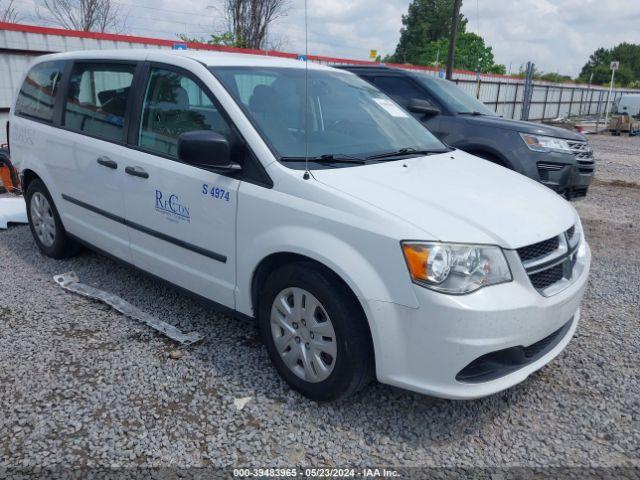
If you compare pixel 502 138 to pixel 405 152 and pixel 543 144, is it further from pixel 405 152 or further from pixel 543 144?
pixel 405 152

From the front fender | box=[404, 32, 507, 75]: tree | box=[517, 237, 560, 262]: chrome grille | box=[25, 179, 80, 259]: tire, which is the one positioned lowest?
box=[25, 179, 80, 259]: tire

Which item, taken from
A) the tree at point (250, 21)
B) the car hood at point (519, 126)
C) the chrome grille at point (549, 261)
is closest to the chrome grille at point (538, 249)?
the chrome grille at point (549, 261)

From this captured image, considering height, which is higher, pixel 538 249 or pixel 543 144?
pixel 543 144

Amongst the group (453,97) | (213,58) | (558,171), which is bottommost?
(558,171)

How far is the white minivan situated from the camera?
243 centimetres

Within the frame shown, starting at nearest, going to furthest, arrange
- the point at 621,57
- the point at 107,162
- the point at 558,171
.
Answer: the point at 107,162 < the point at 558,171 < the point at 621,57

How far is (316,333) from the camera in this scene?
276 centimetres

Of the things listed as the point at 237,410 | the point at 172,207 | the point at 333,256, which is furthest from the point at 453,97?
the point at 237,410

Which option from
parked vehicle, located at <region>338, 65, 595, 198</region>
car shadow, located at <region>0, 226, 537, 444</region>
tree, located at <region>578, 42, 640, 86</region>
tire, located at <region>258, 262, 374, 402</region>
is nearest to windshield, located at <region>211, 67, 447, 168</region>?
tire, located at <region>258, 262, 374, 402</region>

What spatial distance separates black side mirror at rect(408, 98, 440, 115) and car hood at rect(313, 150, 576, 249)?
3.11 m

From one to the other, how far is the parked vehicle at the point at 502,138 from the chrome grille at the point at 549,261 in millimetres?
3622

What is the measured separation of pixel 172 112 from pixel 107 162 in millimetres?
688

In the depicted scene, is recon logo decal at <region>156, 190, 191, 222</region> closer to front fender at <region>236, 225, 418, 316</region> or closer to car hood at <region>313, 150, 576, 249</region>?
front fender at <region>236, 225, 418, 316</region>

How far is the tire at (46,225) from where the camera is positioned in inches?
186
